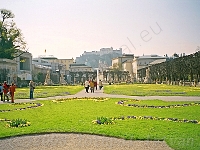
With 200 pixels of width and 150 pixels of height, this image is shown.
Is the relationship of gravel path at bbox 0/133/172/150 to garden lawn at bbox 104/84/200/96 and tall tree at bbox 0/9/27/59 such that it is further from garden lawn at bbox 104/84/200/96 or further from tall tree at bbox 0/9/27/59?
tall tree at bbox 0/9/27/59

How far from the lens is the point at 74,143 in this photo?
8766 millimetres

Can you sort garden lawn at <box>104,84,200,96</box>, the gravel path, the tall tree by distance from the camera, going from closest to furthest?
the gravel path < garden lawn at <box>104,84,200,96</box> < the tall tree

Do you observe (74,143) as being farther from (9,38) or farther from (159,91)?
(9,38)

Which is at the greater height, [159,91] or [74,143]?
[159,91]

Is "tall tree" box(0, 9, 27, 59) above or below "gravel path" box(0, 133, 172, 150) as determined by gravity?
above

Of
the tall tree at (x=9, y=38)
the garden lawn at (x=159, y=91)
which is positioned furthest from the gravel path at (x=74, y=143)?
the tall tree at (x=9, y=38)

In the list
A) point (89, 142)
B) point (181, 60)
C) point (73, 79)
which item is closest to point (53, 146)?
point (89, 142)

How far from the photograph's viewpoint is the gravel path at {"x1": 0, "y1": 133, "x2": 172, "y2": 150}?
8.17 m

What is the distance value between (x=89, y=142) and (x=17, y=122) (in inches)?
173

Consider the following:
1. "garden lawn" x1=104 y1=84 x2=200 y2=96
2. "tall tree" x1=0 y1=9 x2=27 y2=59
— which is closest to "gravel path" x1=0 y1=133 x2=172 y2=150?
"garden lawn" x1=104 y1=84 x2=200 y2=96

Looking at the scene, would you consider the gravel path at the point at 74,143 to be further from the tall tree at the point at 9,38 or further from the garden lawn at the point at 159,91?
the tall tree at the point at 9,38

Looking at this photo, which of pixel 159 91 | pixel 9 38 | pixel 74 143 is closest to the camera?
pixel 74 143

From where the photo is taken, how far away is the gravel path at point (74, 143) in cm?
817

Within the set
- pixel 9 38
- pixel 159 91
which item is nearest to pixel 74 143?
pixel 159 91
